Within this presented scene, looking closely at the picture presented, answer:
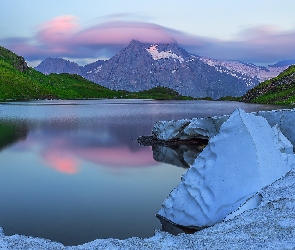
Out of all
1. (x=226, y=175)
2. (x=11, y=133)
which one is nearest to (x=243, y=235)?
(x=226, y=175)

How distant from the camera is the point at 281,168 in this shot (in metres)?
17.7

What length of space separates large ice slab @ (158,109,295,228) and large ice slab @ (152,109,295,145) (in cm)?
803

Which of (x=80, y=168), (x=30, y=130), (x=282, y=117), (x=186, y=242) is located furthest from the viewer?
(x=30, y=130)

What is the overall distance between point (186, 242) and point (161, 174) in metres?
14.9

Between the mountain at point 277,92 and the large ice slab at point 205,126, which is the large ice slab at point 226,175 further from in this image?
the mountain at point 277,92

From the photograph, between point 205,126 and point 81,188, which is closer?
point 81,188

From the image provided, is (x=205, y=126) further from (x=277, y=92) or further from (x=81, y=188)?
(x=277, y=92)

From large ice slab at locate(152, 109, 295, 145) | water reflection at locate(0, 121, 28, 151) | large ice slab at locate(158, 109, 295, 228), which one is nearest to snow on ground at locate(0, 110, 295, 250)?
large ice slab at locate(158, 109, 295, 228)

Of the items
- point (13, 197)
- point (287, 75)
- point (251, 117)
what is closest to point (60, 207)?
point (13, 197)

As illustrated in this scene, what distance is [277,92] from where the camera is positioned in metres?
167

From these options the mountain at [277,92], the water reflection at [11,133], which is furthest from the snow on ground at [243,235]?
the mountain at [277,92]

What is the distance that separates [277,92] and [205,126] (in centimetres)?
14379

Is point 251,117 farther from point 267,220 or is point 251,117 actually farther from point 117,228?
point 117,228

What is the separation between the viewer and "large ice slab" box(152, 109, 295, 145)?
25.6 m
